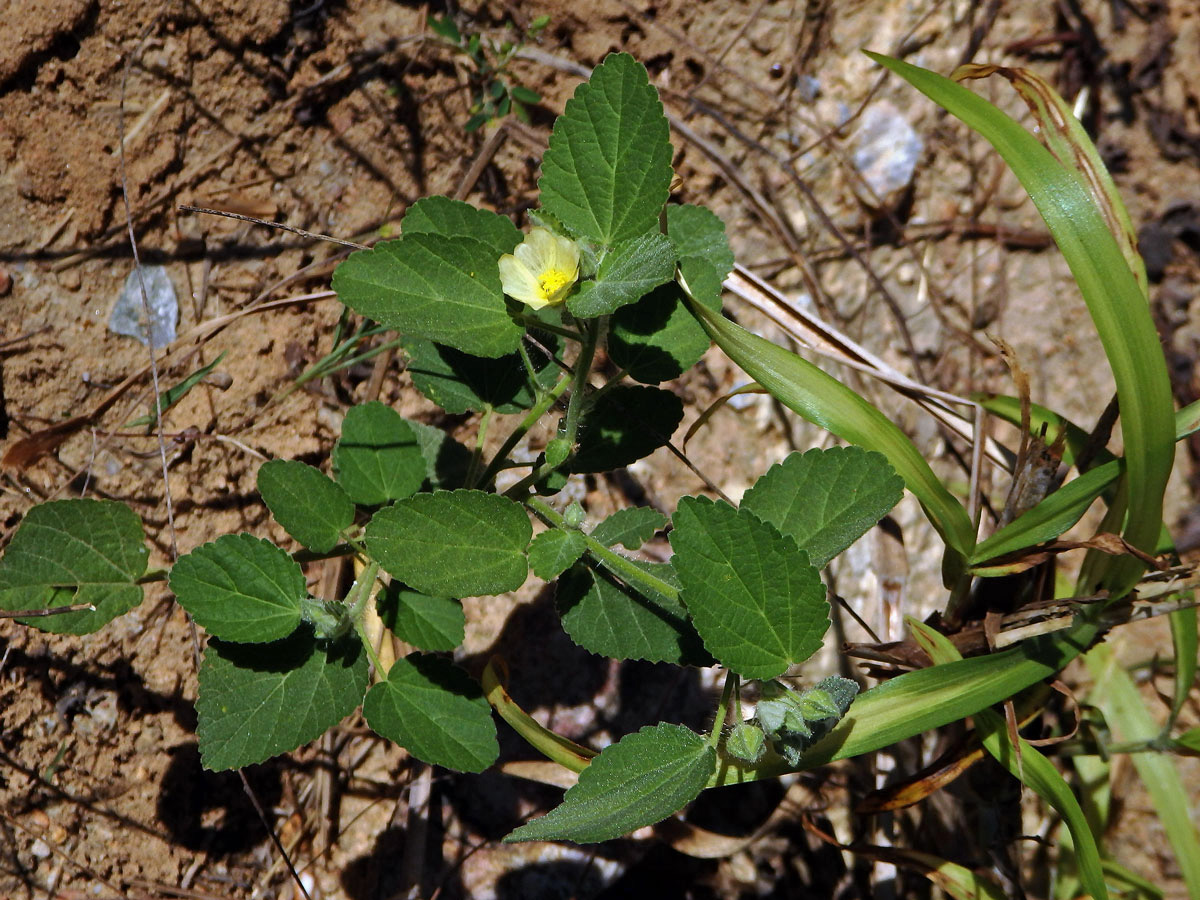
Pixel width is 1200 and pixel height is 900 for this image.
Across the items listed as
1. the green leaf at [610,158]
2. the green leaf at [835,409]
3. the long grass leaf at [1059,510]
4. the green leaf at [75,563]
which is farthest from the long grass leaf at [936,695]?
the green leaf at [75,563]

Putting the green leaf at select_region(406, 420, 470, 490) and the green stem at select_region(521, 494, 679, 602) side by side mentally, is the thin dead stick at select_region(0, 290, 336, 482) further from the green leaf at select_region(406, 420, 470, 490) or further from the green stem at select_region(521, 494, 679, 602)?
the green stem at select_region(521, 494, 679, 602)

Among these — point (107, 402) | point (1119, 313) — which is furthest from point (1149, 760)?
point (107, 402)

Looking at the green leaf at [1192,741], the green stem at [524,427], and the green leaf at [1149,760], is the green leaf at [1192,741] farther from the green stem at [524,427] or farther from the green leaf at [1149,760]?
the green stem at [524,427]

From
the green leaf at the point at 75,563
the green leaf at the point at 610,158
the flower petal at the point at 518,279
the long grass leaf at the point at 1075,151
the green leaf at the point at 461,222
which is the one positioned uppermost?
the long grass leaf at the point at 1075,151

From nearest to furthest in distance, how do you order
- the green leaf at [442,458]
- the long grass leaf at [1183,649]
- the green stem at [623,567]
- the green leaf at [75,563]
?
the green stem at [623,567], the green leaf at [75,563], the green leaf at [442,458], the long grass leaf at [1183,649]

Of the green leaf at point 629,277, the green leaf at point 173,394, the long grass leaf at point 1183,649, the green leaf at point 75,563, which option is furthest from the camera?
the long grass leaf at point 1183,649

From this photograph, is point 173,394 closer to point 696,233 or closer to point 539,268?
point 539,268
